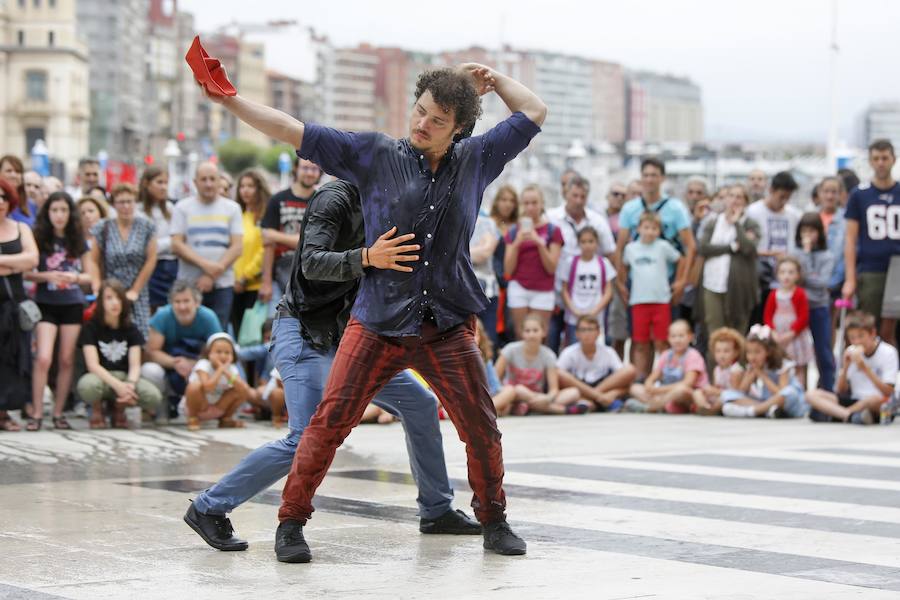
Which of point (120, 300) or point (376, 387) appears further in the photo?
point (120, 300)

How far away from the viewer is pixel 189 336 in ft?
42.9

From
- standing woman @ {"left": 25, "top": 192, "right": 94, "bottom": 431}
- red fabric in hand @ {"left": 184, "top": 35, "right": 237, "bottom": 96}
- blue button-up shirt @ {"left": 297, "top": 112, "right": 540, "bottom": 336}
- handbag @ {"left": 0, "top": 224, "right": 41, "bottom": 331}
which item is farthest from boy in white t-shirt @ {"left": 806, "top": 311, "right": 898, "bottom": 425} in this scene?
red fabric in hand @ {"left": 184, "top": 35, "right": 237, "bottom": 96}

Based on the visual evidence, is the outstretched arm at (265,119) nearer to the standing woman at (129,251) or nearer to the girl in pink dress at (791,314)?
the standing woman at (129,251)

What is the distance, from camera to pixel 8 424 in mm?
12109

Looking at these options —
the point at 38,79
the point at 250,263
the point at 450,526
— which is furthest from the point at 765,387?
the point at 38,79

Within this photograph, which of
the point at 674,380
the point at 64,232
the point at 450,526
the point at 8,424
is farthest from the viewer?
the point at 674,380

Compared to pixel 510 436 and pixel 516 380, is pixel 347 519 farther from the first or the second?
pixel 516 380

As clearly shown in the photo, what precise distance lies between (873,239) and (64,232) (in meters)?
6.67

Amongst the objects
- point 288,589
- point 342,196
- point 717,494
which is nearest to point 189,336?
point 717,494

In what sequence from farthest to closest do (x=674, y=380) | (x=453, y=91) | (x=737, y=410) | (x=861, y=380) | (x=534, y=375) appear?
(x=674, y=380) → (x=534, y=375) → (x=737, y=410) → (x=861, y=380) → (x=453, y=91)

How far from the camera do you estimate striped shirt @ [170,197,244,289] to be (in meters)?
13.7

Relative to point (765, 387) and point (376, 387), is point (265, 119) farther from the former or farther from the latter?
point (765, 387)

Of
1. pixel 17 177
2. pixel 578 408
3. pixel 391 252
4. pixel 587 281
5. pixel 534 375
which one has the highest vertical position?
pixel 17 177

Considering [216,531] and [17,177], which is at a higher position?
[17,177]
